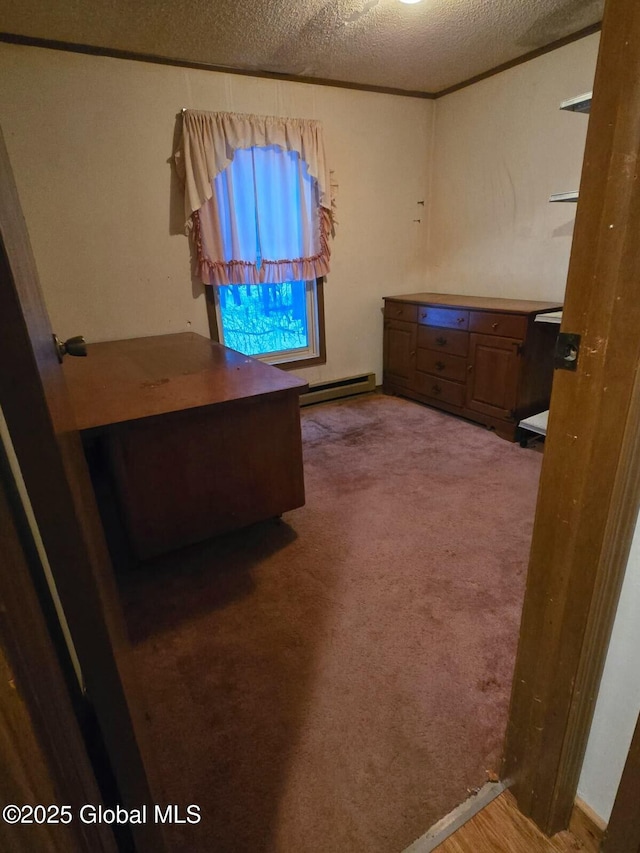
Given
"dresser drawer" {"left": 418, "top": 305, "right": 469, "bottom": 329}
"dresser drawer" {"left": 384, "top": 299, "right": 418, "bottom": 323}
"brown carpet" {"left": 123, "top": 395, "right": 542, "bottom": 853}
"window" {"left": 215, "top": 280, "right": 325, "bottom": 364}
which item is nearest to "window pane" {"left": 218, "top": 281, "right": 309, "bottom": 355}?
"window" {"left": 215, "top": 280, "right": 325, "bottom": 364}

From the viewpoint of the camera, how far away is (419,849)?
968mm

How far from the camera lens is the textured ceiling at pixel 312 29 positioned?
221 cm

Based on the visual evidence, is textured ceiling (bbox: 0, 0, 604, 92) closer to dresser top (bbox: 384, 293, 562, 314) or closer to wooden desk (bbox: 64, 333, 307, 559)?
dresser top (bbox: 384, 293, 562, 314)

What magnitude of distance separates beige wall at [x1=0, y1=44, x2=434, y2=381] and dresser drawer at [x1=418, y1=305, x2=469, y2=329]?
69 centimetres

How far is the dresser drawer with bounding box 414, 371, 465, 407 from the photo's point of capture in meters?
3.36

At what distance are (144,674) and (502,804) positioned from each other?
1063 mm

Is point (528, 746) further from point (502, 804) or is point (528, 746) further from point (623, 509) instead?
point (623, 509)

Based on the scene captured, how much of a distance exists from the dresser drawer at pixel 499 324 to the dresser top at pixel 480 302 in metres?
0.04

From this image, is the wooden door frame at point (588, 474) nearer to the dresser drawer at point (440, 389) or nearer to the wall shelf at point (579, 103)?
the wall shelf at point (579, 103)

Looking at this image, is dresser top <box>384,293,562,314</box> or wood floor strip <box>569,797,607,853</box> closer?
wood floor strip <box>569,797,607,853</box>

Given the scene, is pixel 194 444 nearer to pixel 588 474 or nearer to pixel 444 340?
pixel 588 474

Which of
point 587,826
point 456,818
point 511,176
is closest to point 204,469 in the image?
point 456,818

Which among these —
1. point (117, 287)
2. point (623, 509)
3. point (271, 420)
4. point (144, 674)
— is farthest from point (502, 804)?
point (117, 287)

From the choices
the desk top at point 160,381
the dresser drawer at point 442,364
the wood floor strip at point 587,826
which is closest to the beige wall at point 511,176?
the dresser drawer at point 442,364
